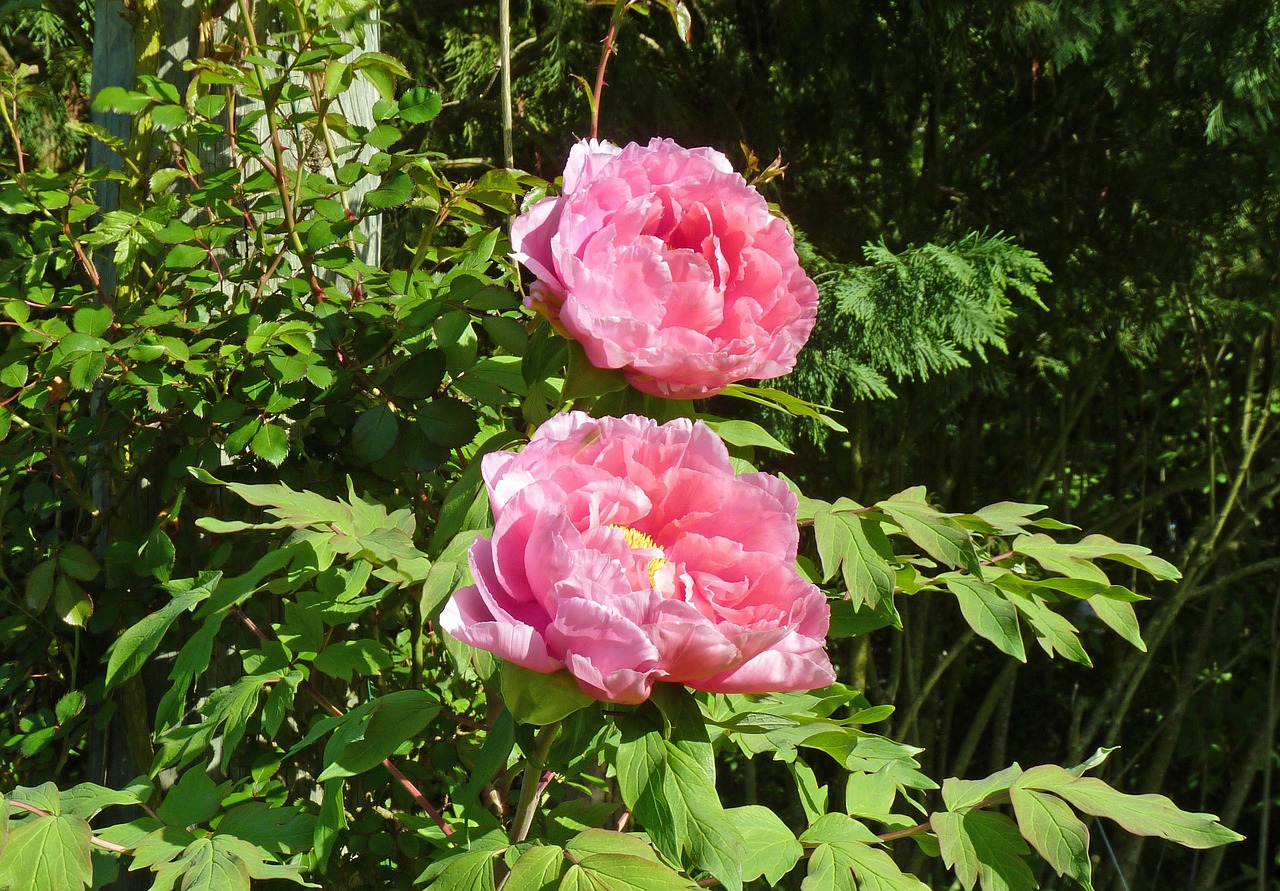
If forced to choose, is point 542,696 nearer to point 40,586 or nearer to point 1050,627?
point 1050,627

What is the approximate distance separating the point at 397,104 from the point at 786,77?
1.57 m

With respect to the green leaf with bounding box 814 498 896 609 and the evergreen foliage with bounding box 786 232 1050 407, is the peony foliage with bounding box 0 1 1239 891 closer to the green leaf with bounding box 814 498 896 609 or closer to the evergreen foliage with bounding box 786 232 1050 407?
the green leaf with bounding box 814 498 896 609

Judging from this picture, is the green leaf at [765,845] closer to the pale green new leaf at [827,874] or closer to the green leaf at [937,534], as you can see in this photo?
the pale green new leaf at [827,874]

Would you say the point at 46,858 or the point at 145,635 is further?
the point at 145,635

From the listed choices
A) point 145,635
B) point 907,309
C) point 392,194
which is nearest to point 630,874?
point 145,635

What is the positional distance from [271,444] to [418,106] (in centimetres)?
45

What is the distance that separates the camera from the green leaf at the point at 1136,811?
862mm

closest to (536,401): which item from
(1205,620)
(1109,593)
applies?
(1109,593)

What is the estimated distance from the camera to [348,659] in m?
1.08

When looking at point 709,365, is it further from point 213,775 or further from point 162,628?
point 213,775

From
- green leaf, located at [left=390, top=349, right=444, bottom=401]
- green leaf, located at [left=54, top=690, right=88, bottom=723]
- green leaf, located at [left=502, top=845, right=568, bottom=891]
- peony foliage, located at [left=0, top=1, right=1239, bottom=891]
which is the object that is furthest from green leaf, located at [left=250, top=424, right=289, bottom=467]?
green leaf, located at [left=502, top=845, right=568, bottom=891]

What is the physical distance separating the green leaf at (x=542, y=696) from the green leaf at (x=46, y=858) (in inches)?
16.7

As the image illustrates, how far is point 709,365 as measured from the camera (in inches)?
31.9

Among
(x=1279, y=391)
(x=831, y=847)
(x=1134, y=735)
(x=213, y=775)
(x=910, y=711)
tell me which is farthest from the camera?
(x=1134, y=735)
